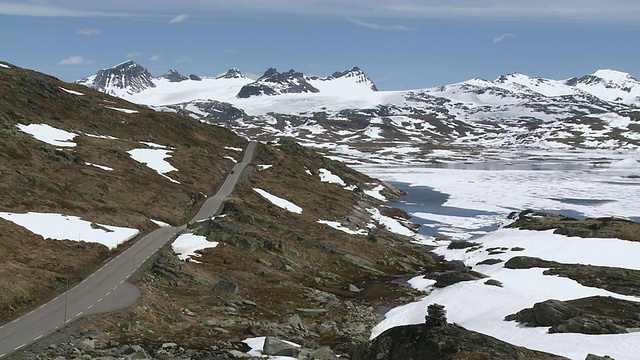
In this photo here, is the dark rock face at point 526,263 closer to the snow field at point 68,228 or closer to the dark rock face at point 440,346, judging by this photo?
the dark rock face at point 440,346

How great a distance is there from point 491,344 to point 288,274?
33070 mm

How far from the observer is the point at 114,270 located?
43.0m

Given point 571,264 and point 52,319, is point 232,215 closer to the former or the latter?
point 52,319

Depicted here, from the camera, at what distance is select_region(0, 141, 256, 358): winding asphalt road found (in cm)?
2888

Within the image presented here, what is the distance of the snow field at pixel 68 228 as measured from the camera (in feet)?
156

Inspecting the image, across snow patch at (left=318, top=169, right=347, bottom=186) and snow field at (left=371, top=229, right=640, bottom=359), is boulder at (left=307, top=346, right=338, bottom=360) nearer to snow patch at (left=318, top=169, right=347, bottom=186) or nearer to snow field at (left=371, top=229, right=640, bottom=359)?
snow field at (left=371, top=229, right=640, bottom=359)

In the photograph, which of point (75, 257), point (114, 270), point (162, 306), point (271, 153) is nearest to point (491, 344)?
point (162, 306)

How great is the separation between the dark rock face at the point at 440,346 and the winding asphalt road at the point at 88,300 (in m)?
18.6

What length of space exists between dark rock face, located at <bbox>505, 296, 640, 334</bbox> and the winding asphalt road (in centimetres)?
2888

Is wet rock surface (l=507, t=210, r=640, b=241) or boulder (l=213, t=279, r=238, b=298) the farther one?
wet rock surface (l=507, t=210, r=640, b=241)

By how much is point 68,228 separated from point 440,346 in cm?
4076

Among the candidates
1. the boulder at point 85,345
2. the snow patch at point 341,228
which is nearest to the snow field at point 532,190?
the snow patch at point 341,228

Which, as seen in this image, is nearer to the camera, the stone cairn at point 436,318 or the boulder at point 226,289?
the stone cairn at point 436,318

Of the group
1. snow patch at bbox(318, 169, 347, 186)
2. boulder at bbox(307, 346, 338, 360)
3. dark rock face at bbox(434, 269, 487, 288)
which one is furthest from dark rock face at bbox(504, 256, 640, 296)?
snow patch at bbox(318, 169, 347, 186)
